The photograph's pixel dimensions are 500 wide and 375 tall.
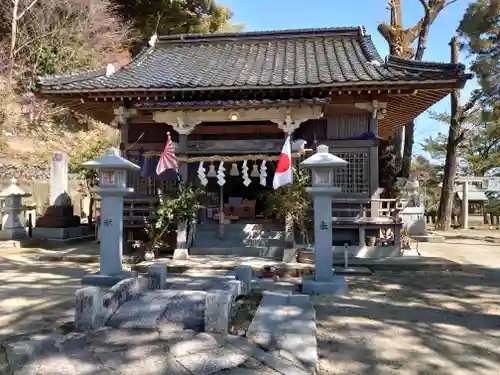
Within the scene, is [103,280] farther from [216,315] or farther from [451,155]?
[451,155]

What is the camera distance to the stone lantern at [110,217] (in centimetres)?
729

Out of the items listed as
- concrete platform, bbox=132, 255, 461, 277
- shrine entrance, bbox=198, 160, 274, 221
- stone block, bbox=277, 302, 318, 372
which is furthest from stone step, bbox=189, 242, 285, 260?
stone block, bbox=277, 302, 318, 372

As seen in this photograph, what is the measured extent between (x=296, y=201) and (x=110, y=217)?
427cm

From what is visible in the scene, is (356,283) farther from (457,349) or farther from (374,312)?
(457,349)

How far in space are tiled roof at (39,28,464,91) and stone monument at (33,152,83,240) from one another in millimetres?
3993

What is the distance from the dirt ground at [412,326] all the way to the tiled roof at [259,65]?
14.9 ft

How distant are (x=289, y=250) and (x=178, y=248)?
263 cm

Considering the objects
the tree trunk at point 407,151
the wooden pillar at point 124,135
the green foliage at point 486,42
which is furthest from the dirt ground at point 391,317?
the tree trunk at point 407,151

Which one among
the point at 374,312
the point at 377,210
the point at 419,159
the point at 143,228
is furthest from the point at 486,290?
the point at 419,159

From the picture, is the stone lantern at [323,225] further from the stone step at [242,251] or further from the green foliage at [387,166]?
the green foliage at [387,166]

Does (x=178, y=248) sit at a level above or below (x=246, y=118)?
below

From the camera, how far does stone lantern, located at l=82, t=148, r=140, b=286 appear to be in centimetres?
729

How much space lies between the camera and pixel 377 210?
1021 centimetres

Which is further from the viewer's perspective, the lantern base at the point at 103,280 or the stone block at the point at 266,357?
the lantern base at the point at 103,280
